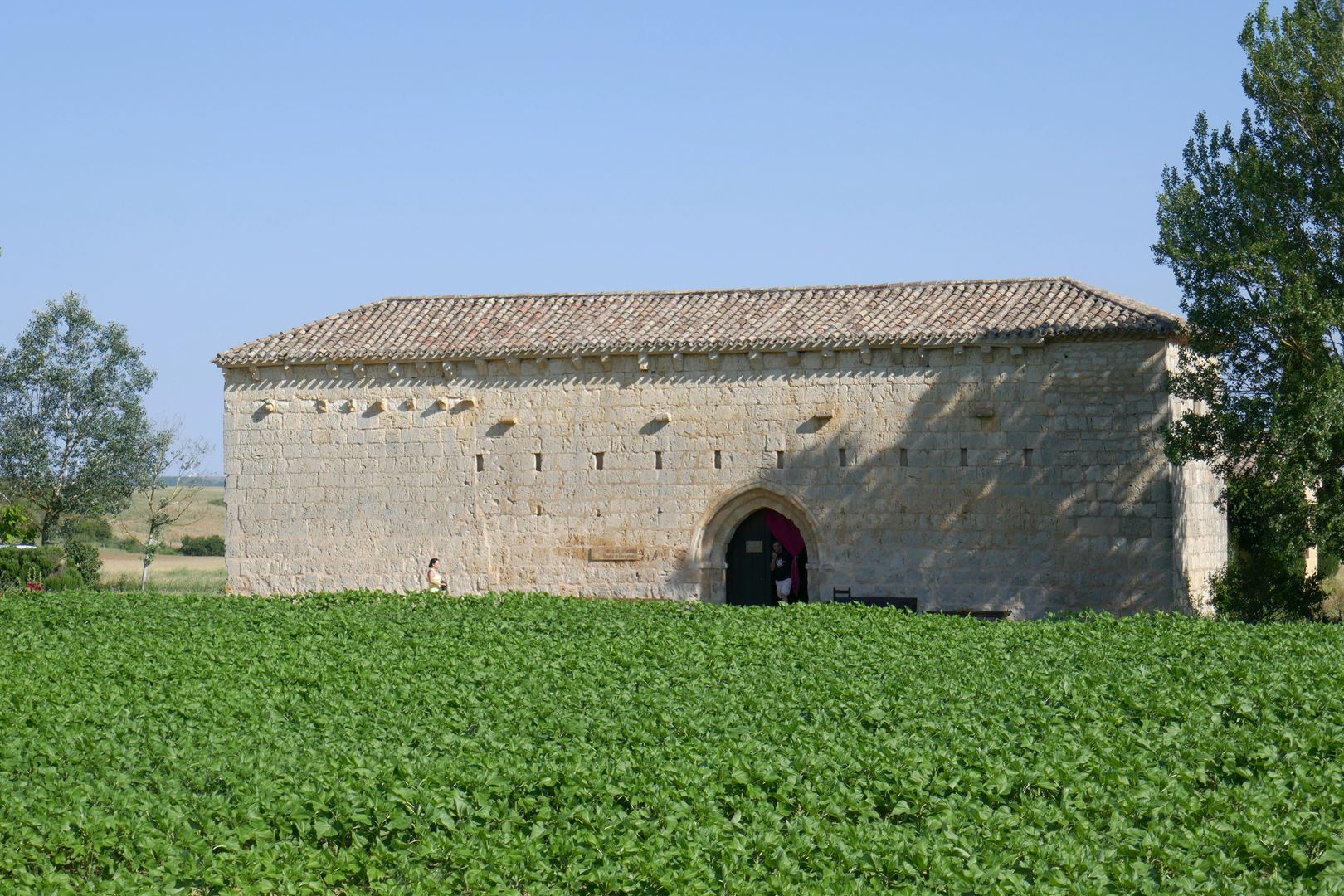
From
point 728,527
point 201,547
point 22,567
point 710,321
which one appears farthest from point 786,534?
point 201,547

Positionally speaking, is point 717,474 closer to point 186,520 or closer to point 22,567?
point 22,567

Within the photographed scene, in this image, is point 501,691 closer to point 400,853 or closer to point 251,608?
point 400,853

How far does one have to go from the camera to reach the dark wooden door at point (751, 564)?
21281mm

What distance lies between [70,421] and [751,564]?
80.4 ft

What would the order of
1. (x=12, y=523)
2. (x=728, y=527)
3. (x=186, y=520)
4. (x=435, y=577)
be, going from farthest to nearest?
(x=186, y=520), (x=12, y=523), (x=728, y=527), (x=435, y=577)

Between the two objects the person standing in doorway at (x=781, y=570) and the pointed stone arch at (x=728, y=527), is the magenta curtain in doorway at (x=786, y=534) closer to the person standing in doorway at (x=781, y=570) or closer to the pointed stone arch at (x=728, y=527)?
the person standing in doorway at (x=781, y=570)

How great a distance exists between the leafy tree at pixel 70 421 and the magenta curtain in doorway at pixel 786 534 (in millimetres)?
24017

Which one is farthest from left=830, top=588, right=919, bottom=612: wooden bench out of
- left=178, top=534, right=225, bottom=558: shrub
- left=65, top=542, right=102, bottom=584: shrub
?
left=178, top=534, right=225, bottom=558: shrub

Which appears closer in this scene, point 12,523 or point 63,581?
point 63,581

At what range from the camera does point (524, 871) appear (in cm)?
664

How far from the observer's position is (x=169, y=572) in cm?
4462

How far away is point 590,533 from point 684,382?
264cm

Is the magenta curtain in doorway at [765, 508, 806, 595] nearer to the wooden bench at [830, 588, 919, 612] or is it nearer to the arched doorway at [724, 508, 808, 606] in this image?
the arched doorway at [724, 508, 808, 606]

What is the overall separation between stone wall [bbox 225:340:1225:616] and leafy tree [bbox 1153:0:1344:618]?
1.35 m
